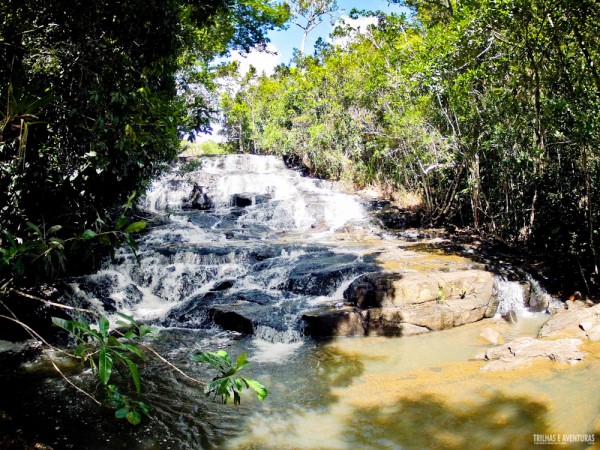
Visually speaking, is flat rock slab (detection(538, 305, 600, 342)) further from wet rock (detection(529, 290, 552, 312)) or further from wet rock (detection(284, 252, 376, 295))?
wet rock (detection(284, 252, 376, 295))

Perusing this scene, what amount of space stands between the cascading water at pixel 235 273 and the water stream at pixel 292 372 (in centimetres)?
3

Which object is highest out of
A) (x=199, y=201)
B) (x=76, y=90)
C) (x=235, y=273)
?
(x=76, y=90)

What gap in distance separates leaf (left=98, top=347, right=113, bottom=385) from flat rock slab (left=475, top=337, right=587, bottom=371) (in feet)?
15.0

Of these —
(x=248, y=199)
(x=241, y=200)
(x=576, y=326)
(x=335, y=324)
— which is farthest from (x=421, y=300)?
(x=241, y=200)

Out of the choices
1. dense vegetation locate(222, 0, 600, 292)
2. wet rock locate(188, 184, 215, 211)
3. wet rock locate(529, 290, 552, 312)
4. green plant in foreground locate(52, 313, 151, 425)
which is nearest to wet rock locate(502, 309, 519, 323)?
wet rock locate(529, 290, 552, 312)

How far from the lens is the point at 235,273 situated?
9875mm

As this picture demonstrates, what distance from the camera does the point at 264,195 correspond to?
19.3m

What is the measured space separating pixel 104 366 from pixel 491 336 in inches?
239

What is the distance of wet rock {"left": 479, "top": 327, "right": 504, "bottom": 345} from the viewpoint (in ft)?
20.9

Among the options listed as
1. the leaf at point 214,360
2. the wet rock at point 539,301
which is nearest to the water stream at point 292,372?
the wet rock at point 539,301

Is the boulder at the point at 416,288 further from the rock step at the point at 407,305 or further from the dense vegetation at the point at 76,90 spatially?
the dense vegetation at the point at 76,90

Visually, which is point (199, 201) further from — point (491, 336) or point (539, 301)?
point (491, 336)

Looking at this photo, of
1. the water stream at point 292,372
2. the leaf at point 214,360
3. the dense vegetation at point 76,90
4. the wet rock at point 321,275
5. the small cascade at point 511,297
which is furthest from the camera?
the wet rock at point 321,275

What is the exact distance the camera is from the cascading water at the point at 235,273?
25.1ft
